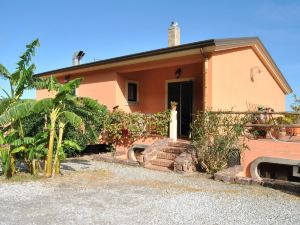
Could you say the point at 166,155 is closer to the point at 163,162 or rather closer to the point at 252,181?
the point at 163,162

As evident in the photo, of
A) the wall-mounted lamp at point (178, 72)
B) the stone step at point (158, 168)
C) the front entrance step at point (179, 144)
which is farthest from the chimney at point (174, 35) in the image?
the stone step at point (158, 168)

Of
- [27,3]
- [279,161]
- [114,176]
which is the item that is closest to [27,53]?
[114,176]

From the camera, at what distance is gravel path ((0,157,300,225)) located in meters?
5.30

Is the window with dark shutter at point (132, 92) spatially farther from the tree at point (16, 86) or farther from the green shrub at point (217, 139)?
the tree at point (16, 86)

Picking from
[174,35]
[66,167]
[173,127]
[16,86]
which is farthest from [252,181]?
[174,35]

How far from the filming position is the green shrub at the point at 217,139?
969 cm

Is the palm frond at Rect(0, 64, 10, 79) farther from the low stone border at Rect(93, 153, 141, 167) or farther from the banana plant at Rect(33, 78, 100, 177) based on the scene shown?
the low stone border at Rect(93, 153, 141, 167)

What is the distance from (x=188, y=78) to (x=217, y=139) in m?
5.06

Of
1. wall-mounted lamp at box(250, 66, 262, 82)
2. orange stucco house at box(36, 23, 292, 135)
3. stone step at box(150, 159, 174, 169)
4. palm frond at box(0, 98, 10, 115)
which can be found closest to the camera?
palm frond at box(0, 98, 10, 115)

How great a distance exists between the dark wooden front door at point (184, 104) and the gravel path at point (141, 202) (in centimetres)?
512

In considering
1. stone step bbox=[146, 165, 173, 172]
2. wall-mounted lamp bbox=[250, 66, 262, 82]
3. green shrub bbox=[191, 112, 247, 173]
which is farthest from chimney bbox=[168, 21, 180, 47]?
stone step bbox=[146, 165, 173, 172]

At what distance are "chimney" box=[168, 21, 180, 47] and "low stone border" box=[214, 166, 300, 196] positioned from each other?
9103 millimetres

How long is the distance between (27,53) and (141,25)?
1070cm

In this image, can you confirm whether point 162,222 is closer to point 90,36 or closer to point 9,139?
point 9,139
